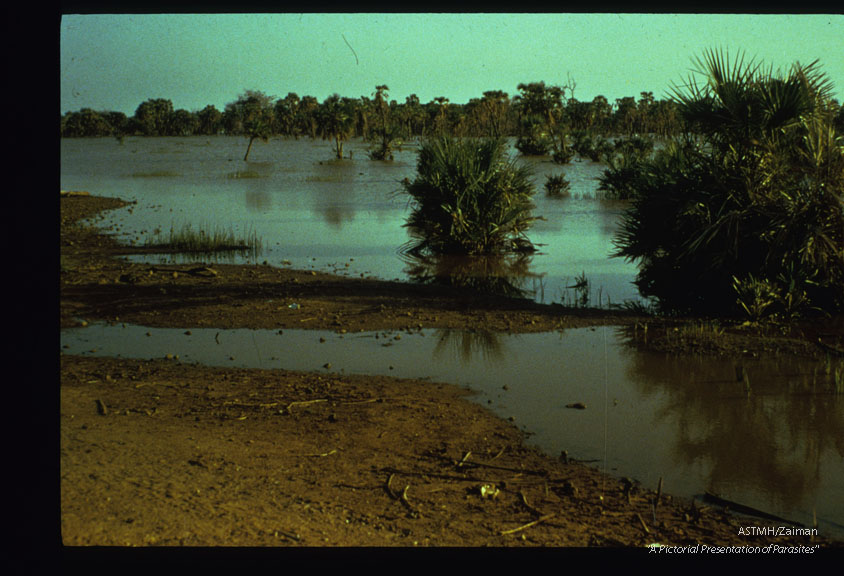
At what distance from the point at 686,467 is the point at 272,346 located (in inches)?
191

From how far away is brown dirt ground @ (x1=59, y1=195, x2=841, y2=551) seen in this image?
453cm

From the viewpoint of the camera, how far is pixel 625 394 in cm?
754

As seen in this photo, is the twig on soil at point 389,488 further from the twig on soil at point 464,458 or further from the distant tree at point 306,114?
the distant tree at point 306,114

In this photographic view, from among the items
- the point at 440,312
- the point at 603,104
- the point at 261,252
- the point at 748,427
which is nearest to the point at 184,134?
the point at 603,104

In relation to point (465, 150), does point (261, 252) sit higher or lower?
lower

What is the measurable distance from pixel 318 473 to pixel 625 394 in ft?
11.2

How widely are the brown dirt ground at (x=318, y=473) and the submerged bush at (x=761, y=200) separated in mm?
1688

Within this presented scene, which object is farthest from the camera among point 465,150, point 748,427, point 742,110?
point 465,150

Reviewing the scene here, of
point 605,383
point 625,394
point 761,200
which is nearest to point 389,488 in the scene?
point 625,394

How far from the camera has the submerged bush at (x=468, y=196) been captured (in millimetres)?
14945

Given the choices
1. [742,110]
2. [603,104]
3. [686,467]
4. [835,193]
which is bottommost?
[686,467]

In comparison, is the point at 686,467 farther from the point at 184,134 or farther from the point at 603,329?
the point at 184,134

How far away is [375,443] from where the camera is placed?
5.94 meters
